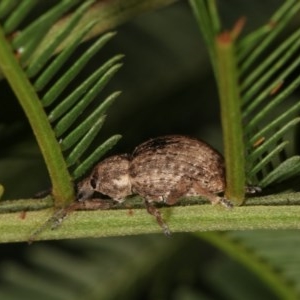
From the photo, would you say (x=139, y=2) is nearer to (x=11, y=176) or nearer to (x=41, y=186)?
(x=11, y=176)

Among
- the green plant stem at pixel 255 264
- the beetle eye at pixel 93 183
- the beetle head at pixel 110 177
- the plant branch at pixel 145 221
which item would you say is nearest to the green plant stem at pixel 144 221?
the plant branch at pixel 145 221

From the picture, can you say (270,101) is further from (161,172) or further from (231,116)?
(161,172)

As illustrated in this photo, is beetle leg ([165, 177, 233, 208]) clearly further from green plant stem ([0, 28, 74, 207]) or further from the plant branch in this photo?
→ green plant stem ([0, 28, 74, 207])

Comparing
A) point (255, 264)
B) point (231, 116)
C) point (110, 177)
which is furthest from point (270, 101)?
point (255, 264)

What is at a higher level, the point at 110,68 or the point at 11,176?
the point at 11,176

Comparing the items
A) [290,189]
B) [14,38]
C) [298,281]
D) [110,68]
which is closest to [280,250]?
[298,281]

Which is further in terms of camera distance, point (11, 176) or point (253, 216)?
point (11, 176)
